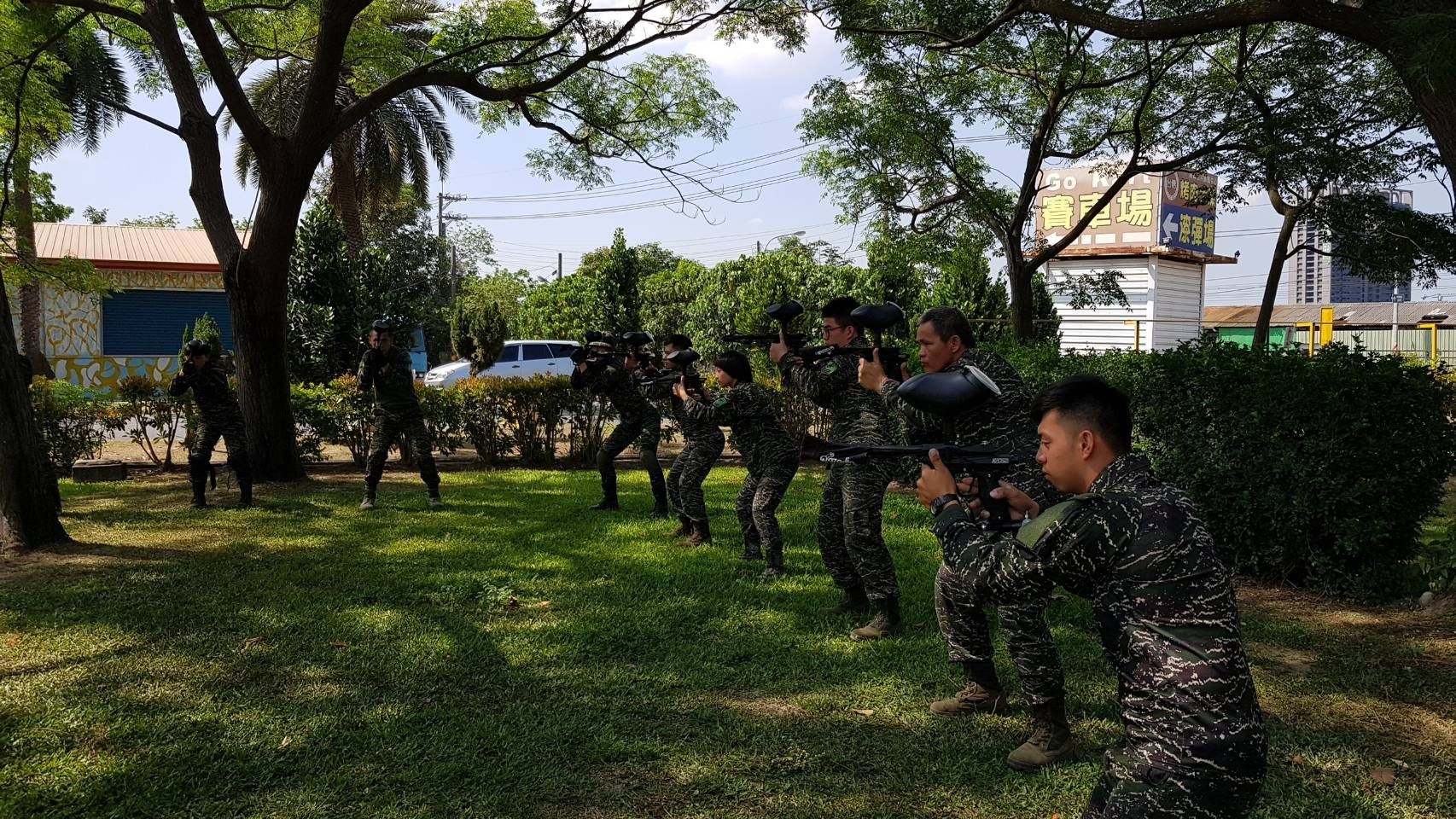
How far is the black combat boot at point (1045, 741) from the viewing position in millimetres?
3924

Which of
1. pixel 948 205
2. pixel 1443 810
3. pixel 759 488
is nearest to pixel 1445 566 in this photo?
pixel 1443 810

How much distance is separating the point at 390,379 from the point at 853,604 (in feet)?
19.7

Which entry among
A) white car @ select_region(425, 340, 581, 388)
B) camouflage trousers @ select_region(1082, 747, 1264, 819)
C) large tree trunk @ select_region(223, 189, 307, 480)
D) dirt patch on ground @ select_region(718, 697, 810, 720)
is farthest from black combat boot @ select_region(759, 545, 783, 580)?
white car @ select_region(425, 340, 581, 388)

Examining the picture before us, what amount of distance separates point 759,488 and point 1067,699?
2948 mm

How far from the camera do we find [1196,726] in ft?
7.50

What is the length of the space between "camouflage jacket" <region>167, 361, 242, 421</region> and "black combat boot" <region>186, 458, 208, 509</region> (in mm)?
526

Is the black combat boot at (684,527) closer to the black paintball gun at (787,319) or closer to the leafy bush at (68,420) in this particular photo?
the black paintball gun at (787,319)

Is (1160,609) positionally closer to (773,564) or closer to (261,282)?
(773,564)

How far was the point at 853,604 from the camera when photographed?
626 cm

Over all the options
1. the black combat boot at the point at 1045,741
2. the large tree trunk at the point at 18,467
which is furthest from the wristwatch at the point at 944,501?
the large tree trunk at the point at 18,467

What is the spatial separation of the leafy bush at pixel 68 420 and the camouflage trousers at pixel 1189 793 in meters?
13.1

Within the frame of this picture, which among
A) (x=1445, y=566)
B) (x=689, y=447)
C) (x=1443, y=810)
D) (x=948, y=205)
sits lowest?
(x=1443, y=810)

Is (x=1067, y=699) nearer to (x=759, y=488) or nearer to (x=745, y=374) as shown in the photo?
(x=759, y=488)

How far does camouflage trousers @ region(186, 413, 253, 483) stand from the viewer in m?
10.1
